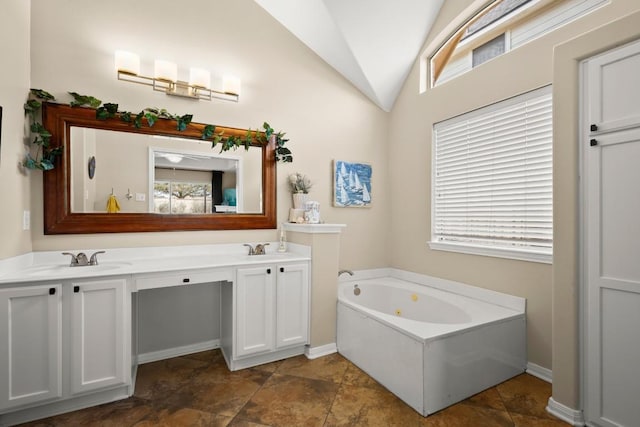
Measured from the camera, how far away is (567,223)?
1792 millimetres

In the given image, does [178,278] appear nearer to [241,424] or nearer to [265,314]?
[265,314]

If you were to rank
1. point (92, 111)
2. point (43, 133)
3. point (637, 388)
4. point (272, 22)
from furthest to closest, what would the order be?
point (272, 22)
point (92, 111)
point (43, 133)
point (637, 388)

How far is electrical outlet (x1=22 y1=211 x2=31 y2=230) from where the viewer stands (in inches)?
80.0

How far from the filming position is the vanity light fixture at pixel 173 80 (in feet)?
7.74

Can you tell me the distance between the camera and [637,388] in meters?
1.53

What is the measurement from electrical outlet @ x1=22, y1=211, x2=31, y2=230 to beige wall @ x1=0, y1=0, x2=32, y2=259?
0.03 meters

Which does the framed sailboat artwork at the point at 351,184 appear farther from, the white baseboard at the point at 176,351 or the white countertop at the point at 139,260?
the white baseboard at the point at 176,351

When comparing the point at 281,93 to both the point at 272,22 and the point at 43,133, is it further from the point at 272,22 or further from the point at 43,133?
the point at 43,133

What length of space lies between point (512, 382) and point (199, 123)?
122 inches

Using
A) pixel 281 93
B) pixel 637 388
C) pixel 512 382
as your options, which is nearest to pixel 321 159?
pixel 281 93

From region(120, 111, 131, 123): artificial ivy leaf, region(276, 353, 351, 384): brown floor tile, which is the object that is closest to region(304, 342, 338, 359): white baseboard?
region(276, 353, 351, 384): brown floor tile

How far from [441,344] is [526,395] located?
2.43ft

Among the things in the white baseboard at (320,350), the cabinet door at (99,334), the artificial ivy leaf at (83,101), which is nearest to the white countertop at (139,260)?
the cabinet door at (99,334)

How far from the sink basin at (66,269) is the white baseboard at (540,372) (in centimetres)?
299
